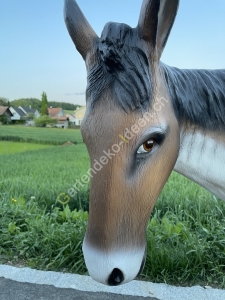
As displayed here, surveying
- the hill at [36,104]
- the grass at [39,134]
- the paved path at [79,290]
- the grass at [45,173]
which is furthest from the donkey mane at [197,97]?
the grass at [39,134]

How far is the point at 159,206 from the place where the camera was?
2.95 m

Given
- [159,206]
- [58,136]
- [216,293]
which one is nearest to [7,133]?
[58,136]

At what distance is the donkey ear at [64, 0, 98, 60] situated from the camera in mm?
941

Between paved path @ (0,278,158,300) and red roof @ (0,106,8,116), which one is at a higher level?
red roof @ (0,106,8,116)

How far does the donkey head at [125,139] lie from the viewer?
0.82 metres

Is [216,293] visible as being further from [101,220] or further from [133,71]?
[133,71]

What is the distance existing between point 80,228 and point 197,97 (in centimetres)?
174

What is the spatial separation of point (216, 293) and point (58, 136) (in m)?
3.22

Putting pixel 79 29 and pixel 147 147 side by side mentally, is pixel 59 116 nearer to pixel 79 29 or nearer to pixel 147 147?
pixel 79 29

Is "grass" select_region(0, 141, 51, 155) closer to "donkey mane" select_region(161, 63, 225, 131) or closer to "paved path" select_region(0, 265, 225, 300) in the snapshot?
"paved path" select_region(0, 265, 225, 300)

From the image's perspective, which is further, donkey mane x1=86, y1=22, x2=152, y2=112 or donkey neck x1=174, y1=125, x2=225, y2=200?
donkey neck x1=174, y1=125, x2=225, y2=200

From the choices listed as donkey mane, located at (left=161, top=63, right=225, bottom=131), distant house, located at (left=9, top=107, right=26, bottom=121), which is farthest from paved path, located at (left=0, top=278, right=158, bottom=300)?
distant house, located at (left=9, top=107, right=26, bottom=121)

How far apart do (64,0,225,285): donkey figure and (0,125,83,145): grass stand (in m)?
3.66

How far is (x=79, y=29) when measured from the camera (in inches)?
37.1
